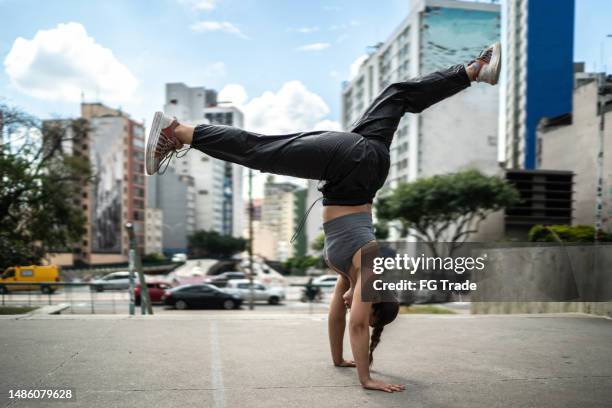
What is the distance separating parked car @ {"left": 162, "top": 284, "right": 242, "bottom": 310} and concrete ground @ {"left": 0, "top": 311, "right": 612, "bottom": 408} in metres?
21.3

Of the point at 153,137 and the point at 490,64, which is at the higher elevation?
the point at 490,64

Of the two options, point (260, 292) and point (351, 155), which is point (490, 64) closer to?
point (351, 155)

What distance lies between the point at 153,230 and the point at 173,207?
Answer: 12.9 meters

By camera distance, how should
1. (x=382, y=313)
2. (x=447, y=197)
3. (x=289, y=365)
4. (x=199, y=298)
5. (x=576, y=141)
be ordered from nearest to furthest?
(x=382, y=313)
(x=289, y=365)
(x=199, y=298)
(x=447, y=197)
(x=576, y=141)

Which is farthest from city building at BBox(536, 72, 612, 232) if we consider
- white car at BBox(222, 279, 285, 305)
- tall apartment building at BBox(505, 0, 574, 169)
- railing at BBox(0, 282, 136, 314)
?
railing at BBox(0, 282, 136, 314)

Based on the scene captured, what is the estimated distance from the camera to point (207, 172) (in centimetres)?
13488

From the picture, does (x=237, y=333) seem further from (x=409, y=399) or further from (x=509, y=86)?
(x=509, y=86)

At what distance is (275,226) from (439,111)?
5420 inches

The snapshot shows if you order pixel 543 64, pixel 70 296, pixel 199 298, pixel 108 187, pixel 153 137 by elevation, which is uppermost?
pixel 543 64

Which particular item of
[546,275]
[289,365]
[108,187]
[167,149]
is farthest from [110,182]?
[546,275]

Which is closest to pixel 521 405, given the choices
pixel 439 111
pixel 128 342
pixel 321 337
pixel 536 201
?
pixel 321 337

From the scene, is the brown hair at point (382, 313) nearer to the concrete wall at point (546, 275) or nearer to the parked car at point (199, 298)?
the concrete wall at point (546, 275)

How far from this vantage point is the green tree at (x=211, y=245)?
365 feet

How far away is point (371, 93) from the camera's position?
77.6m
